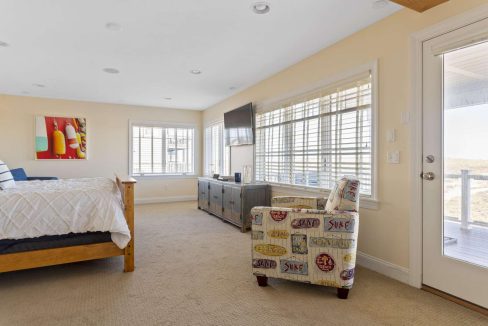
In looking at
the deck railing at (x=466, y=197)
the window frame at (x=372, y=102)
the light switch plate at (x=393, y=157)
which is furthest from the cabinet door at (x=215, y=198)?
the deck railing at (x=466, y=197)

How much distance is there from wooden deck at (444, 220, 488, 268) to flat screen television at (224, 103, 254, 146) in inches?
126

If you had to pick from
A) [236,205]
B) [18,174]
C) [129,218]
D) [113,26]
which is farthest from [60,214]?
[18,174]

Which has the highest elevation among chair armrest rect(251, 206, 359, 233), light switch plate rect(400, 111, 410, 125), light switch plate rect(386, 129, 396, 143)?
light switch plate rect(400, 111, 410, 125)

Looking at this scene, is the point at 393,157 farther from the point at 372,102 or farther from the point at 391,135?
the point at 372,102

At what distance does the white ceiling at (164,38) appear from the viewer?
2.54 meters

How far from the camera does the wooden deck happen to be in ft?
6.60

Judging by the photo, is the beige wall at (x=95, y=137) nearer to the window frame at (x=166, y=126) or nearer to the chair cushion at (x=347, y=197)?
the window frame at (x=166, y=126)

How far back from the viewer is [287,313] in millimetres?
2010

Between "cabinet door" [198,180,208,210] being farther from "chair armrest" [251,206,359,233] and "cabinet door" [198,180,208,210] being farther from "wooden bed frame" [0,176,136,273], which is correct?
"chair armrest" [251,206,359,233]

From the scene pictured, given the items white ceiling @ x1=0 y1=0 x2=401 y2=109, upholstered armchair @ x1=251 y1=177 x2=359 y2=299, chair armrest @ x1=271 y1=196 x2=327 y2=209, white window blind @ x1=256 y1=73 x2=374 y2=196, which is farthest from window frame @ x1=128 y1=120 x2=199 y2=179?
upholstered armchair @ x1=251 y1=177 x2=359 y2=299

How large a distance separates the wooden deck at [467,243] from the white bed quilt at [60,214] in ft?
8.98

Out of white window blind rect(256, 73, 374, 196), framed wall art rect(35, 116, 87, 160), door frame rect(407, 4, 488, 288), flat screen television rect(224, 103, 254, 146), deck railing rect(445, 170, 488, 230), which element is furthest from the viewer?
framed wall art rect(35, 116, 87, 160)

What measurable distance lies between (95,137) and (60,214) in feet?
14.2

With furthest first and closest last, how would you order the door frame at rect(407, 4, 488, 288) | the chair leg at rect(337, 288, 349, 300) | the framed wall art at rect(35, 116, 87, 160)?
the framed wall art at rect(35, 116, 87, 160) → the door frame at rect(407, 4, 488, 288) → the chair leg at rect(337, 288, 349, 300)
